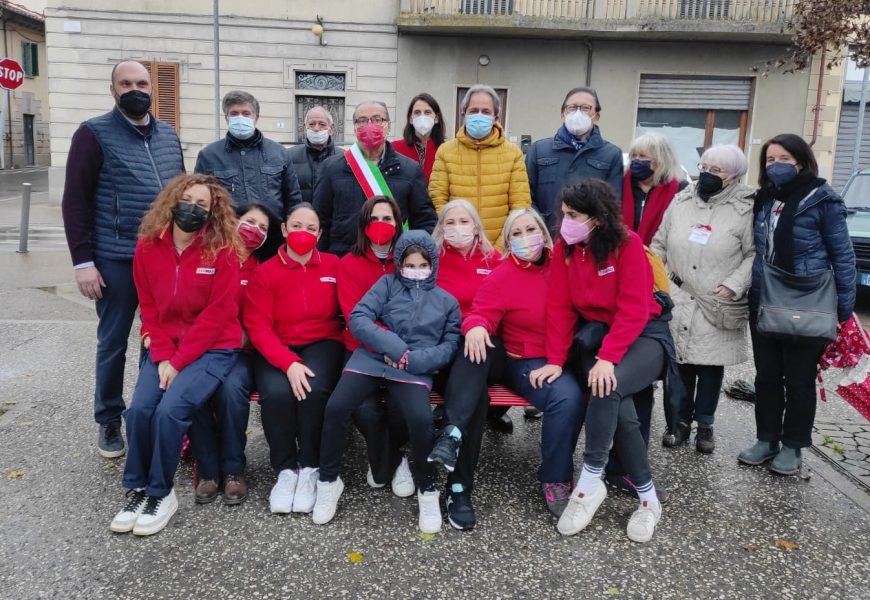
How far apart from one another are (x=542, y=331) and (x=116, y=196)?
99.2 inches

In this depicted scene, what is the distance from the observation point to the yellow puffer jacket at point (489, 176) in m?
4.45

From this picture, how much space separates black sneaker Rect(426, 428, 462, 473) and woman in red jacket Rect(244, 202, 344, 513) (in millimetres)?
684

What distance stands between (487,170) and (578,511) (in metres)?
2.27

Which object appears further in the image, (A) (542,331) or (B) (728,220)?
(B) (728,220)

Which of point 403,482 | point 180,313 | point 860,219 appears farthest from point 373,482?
point 860,219

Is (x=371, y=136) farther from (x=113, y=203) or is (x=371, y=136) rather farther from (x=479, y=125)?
(x=113, y=203)

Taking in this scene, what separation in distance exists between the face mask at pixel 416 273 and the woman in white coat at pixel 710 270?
1.69 m

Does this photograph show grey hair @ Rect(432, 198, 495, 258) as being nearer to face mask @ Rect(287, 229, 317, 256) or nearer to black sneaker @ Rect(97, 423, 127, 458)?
face mask @ Rect(287, 229, 317, 256)

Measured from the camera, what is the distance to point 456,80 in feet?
52.9

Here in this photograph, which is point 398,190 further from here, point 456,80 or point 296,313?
point 456,80

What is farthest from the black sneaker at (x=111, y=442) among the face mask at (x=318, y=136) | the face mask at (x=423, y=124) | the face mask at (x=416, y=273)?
the face mask at (x=423, y=124)

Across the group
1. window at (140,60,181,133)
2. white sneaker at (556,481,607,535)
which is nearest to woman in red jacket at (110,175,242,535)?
white sneaker at (556,481,607,535)

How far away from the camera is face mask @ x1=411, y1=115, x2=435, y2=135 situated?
185 inches

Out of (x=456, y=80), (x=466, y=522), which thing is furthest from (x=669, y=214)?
(x=456, y=80)
